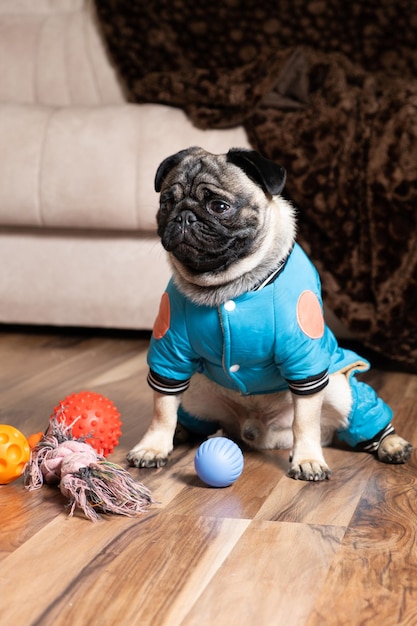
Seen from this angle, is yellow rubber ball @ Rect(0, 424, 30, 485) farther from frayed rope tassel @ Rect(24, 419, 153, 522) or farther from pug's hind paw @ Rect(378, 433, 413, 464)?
pug's hind paw @ Rect(378, 433, 413, 464)

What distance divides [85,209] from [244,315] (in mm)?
1268

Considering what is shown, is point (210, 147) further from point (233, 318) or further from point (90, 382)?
point (233, 318)

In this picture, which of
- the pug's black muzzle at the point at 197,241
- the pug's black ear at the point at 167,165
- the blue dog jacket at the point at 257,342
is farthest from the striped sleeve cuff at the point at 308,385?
the pug's black ear at the point at 167,165

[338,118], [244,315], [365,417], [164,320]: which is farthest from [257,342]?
[338,118]

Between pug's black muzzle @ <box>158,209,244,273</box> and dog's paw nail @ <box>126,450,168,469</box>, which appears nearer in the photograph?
pug's black muzzle @ <box>158,209,244,273</box>

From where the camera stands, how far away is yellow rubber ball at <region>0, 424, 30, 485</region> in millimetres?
1536

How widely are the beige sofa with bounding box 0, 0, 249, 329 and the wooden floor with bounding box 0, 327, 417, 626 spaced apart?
990 millimetres

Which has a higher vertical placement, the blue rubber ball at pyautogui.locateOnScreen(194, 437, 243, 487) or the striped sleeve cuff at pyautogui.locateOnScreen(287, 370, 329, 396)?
the striped sleeve cuff at pyautogui.locateOnScreen(287, 370, 329, 396)

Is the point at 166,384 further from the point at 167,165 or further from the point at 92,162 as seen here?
the point at 92,162

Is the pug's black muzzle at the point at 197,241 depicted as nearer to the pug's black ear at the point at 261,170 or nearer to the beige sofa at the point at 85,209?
the pug's black ear at the point at 261,170

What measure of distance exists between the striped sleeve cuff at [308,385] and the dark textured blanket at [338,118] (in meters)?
0.91

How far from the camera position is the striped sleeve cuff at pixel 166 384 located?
1.68 meters

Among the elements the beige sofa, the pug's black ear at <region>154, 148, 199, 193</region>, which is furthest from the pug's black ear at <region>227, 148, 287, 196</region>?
the beige sofa

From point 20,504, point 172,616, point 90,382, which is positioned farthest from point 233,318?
point 90,382
